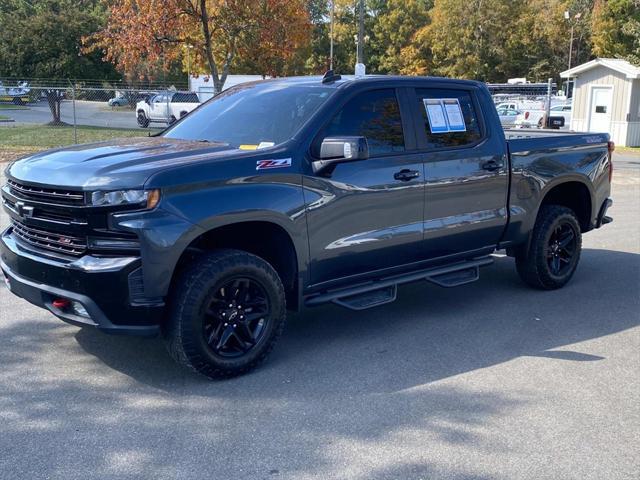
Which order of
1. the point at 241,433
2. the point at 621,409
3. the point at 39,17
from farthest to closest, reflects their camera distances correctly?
the point at 39,17 → the point at 621,409 → the point at 241,433

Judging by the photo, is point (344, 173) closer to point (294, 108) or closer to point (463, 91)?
point (294, 108)

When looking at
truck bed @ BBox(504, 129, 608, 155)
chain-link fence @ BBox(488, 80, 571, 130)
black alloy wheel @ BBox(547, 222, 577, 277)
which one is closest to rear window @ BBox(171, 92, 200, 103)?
chain-link fence @ BBox(488, 80, 571, 130)

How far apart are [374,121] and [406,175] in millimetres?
487

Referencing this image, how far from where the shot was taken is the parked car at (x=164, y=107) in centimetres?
3048

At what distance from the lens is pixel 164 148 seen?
4867 mm

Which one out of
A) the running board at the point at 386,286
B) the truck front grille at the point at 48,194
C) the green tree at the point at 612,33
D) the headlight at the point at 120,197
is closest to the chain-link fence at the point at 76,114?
the running board at the point at 386,286

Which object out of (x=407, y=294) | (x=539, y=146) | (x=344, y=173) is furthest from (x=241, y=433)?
(x=539, y=146)

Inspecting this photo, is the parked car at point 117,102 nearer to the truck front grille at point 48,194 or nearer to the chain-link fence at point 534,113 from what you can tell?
the chain-link fence at point 534,113

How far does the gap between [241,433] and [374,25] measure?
6284 cm

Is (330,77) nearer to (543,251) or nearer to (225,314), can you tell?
(225,314)

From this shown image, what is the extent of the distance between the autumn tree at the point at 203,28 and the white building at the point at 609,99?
11.3 m

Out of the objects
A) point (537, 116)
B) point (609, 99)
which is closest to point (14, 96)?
point (537, 116)

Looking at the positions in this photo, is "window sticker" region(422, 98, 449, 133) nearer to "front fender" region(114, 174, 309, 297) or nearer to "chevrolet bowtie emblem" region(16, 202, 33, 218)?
"front fender" region(114, 174, 309, 297)

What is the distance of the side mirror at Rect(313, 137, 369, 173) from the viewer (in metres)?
4.62
